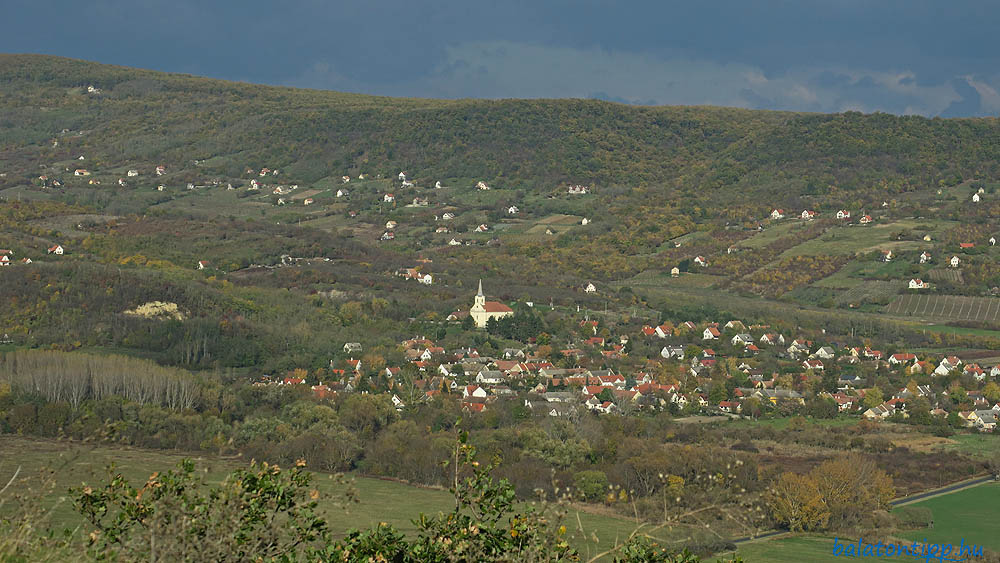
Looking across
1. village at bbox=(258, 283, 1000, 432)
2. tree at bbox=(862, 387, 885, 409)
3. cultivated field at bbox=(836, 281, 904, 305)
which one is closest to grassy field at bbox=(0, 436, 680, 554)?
village at bbox=(258, 283, 1000, 432)

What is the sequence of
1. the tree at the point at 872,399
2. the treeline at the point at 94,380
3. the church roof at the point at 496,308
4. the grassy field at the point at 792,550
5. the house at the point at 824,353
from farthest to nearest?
the church roof at the point at 496,308 < the house at the point at 824,353 < the tree at the point at 872,399 < the treeline at the point at 94,380 < the grassy field at the point at 792,550

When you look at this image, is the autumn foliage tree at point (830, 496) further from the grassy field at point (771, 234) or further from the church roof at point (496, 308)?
the grassy field at point (771, 234)

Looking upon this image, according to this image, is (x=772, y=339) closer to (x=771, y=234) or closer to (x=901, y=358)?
(x=901, y=358)

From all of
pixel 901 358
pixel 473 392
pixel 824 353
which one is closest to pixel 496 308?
pixel 824 353

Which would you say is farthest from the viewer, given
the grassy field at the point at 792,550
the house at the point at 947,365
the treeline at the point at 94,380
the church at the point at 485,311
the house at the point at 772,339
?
the church at the point at 485,311

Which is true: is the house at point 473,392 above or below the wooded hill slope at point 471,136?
below

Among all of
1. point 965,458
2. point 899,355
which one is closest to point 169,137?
point 899,355

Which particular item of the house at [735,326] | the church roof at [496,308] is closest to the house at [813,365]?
the house at [735,326]
